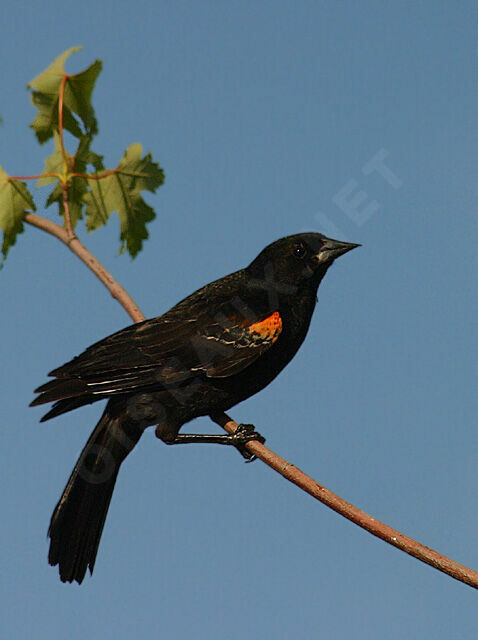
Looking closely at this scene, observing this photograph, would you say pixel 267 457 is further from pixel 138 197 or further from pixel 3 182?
pixel 3 182

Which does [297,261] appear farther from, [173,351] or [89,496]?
[89,496]

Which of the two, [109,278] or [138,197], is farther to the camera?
[138,197]

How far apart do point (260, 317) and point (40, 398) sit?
1385mm

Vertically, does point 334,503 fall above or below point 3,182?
below

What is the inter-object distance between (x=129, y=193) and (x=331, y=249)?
4.15ft

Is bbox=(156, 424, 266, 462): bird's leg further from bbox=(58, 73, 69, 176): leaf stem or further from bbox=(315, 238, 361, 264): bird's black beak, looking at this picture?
bbox=(58, 73, 69, 176): leaf stem

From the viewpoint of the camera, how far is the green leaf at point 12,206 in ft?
14.8

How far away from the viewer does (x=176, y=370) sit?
14.9 feet

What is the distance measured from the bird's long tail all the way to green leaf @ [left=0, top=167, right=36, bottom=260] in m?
1.11

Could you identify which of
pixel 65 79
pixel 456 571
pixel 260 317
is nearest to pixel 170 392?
pixel 260 317

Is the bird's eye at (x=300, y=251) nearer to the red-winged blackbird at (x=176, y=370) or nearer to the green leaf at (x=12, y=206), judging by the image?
the red-winged blackbird at (x=176, y=370)

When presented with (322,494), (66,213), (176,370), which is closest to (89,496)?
(176,370)

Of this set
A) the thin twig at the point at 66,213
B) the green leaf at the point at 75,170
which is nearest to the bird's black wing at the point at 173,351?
the thin twig at the point at 66,213

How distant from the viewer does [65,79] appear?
14.8ft
